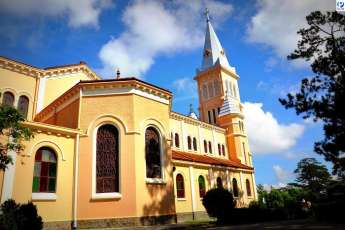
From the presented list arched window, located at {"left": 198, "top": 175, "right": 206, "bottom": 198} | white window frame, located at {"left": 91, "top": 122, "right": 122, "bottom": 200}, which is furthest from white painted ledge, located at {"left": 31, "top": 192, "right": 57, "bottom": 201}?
arched window, located at {"left": 198, "top": 175, "right": 206, "bottom": 198}

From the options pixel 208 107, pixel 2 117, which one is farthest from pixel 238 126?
pixel 2 117

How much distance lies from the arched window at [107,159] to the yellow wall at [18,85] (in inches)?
345

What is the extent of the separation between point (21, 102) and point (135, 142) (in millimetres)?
11376

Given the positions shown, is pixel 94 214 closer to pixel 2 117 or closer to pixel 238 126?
pixel 2 117

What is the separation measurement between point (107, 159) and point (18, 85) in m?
11.1

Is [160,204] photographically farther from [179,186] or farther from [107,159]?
[179,186]

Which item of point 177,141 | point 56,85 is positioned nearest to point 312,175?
point 177,141

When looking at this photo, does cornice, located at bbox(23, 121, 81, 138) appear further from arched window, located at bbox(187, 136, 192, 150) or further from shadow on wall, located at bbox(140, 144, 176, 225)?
arched window, located at bbox(187, 136, 192, 150)

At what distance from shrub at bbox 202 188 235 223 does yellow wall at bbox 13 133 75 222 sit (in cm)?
792

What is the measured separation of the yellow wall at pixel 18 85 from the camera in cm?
2231

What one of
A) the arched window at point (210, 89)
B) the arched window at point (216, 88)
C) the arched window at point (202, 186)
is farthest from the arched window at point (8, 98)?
the arched window at point (210, 89)

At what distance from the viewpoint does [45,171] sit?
1622 cm

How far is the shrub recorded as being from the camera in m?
17.4

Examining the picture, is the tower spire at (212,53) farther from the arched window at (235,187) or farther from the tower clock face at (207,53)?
the arched window at (235,187)
